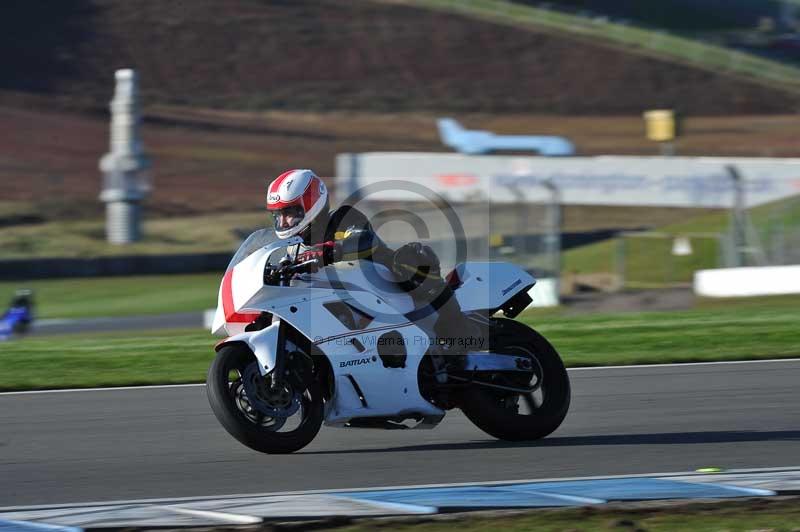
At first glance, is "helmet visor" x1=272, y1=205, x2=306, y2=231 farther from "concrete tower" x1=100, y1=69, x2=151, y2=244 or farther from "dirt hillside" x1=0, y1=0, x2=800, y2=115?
"dirt hillside" x1=0, y1=0, x2=800, y2=115

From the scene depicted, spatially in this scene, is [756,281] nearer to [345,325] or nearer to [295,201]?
[345,325]

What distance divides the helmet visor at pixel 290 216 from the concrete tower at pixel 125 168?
90.4 feet

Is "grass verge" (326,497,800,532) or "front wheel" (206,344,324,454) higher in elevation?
"front wheel" (206,344,324,454)

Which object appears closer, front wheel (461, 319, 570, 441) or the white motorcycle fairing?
the white motorcycle fairing

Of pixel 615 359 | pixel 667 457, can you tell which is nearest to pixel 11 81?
pixel 615 359

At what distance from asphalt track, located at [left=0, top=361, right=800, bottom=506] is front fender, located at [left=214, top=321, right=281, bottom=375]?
565 millimetres

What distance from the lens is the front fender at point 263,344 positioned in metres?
6.84

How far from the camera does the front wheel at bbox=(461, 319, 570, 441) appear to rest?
7539 millimetres

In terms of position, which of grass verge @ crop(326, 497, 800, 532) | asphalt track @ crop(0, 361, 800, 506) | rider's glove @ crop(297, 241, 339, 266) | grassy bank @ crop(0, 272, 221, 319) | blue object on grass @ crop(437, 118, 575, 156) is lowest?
grass verge @ crop(326, 497, 800, 532)

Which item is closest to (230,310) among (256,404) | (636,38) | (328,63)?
(256,404)

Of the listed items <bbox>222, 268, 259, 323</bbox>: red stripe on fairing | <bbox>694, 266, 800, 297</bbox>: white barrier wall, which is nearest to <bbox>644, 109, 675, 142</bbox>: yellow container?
<bbox>694, 266, 800, 297</bbox>: white barrier wall

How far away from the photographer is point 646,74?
64.2 meters

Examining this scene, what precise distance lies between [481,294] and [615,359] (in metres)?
4.12

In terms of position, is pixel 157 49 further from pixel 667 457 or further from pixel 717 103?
pixel 667 457
